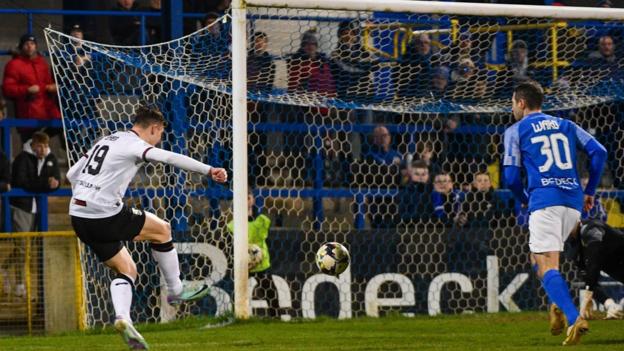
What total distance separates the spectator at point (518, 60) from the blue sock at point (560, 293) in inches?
230

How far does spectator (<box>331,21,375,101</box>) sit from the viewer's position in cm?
1380

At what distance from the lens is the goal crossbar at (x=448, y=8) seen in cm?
1238

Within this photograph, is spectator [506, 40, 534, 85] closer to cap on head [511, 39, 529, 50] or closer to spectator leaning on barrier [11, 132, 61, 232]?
cap on head [511, 39, 529, 50]

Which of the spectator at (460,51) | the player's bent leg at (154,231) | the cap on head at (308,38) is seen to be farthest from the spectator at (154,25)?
the player's bent leg at (154,231)

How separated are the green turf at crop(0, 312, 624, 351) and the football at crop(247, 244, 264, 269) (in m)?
0.62

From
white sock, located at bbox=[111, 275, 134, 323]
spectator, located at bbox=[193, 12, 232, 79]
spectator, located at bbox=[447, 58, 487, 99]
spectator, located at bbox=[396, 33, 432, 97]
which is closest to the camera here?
white sock, located at bbox=[111, 275, 134, 323]

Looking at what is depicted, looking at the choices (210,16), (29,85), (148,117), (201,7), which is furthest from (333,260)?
(201,7)

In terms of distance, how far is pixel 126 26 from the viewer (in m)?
16.6

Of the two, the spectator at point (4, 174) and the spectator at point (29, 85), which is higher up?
the spectator at point (29, 85)

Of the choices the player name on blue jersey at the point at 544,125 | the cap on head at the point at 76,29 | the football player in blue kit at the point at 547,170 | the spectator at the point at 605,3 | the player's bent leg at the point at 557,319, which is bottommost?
the player's bent leg at the point at 557,319

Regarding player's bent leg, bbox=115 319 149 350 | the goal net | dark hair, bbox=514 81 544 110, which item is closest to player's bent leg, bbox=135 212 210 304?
player's bent leg, bbox=115 319 149 350

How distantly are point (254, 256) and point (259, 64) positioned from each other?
213 cm

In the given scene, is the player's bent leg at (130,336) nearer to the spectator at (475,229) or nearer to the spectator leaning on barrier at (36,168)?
the spectator leaning on barrier at (36,168)

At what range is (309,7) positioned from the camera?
1241cm
